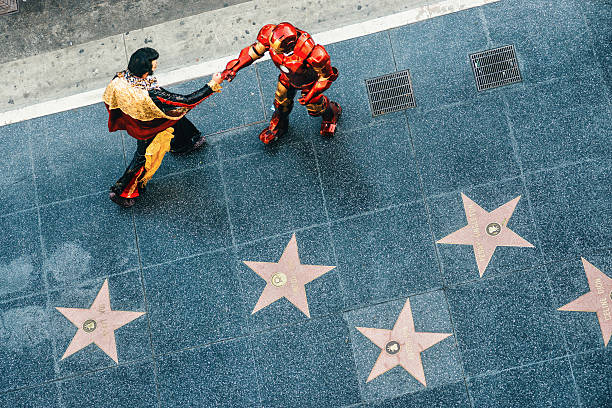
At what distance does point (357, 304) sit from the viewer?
218 inches

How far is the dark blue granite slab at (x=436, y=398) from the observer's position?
536 cm

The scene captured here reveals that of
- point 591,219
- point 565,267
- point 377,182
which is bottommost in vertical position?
point 565,267

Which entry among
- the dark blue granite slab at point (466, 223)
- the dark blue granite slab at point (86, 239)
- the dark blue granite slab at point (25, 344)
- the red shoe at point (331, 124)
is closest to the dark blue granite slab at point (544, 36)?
the dark blue granite slab at point (466, 223)

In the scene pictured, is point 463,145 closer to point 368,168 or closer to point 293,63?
point 368,168

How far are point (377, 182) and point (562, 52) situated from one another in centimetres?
259

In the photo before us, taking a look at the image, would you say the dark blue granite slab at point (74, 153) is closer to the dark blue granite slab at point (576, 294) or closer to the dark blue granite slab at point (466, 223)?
the dark blue granite slab at point (466, 223)

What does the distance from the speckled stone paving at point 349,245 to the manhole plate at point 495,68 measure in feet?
0.30

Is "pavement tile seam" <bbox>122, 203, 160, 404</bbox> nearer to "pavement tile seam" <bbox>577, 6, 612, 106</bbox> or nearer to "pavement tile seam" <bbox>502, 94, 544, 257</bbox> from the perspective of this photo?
"pavement tile seam" <bbox>502, 94, 544, 257</bbox>

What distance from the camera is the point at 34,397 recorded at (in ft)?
18.4

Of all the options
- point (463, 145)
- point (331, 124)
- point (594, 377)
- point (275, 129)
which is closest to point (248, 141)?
point (275, 129)

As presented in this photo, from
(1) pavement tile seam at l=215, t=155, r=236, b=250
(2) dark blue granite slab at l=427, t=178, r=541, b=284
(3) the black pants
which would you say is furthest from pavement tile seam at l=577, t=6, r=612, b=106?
(3) the black pants

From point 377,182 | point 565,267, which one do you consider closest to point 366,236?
point 377,182

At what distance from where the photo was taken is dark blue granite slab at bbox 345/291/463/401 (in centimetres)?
Result: 539

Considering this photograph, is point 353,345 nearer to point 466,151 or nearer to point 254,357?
point 254,357
